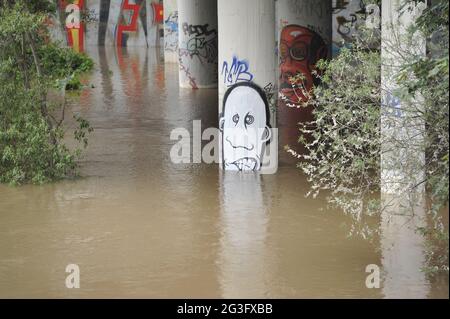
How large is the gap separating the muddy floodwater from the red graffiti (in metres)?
34.2

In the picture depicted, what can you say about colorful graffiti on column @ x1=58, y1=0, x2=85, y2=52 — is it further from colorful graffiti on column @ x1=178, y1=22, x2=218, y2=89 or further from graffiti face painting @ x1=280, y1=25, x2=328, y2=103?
graffiti face painting @ x1=280, y1=25, x2=328, y2=103

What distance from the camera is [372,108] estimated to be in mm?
12469

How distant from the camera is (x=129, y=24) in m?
55.9

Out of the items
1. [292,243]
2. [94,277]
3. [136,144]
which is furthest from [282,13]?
[94,277]

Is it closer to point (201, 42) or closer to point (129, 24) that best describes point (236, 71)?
point (201, 42)

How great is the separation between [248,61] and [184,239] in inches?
209

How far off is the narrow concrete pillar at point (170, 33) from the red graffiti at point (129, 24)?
6.89 metres

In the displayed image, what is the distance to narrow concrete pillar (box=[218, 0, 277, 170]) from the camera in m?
18.3

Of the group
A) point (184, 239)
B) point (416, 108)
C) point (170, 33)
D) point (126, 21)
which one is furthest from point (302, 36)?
point (126, 21)

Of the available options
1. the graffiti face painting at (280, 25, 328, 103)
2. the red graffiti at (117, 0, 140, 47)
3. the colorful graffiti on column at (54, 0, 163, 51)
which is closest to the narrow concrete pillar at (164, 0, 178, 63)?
the colorful graffiti on column at (54, 0, 163, 51)

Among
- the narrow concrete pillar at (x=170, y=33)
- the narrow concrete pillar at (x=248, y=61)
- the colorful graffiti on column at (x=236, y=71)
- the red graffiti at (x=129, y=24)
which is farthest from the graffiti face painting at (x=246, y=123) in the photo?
the red graffiti at (x=129, y=24)
